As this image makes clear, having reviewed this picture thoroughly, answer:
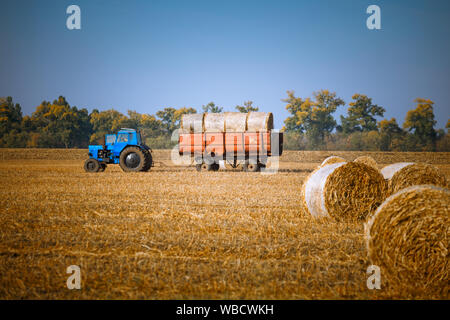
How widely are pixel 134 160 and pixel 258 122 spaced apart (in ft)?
22.0

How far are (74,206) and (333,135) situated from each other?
52933mm

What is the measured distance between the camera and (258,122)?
63.1 feet

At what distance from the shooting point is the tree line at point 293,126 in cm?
5056

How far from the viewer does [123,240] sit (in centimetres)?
564

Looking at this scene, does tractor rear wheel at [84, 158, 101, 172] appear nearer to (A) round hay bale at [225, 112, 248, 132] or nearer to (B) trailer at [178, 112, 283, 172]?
(B) trailer at [178, 112, 283, 172]

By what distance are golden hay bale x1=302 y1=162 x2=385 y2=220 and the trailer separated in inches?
465

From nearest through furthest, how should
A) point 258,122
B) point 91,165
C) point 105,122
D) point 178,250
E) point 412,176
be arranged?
point 178,250, point 412,176, point 91,165, point 258,122, point 105,122

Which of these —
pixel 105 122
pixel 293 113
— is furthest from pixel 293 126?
pixel 105 122

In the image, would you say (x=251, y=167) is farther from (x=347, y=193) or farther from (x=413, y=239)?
(x=413, y=239)

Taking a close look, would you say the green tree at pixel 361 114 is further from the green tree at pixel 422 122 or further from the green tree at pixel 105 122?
the green tree at pixel 105 122

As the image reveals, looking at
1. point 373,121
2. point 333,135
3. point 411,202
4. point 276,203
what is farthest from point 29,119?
point 411,202

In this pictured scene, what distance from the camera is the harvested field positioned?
3826 mm

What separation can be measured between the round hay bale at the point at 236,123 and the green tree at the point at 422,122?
39.5 m

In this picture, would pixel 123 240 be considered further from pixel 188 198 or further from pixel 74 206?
pixel 188 198
